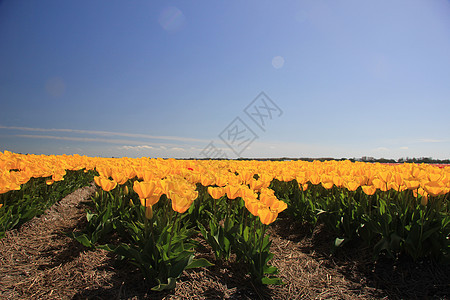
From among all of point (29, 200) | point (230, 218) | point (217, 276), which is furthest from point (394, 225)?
point (29, 200)

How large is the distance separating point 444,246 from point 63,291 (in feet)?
16.0

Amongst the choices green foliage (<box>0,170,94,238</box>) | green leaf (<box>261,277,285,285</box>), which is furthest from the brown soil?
green foliage (<box>0,170,94,238</box>)

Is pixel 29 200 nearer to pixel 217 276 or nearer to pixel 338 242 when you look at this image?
pixel 217 276

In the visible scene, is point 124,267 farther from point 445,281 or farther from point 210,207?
point 445,281

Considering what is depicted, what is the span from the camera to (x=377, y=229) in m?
3.60

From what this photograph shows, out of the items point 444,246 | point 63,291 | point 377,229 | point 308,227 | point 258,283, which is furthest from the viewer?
point 308,227

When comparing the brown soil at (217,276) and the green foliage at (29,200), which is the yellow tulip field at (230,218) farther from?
the brown soil at (217,276)

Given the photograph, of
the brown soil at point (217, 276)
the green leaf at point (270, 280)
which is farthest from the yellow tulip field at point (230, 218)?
the brown soil at point (217, 276)

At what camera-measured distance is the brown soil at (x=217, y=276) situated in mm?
2668

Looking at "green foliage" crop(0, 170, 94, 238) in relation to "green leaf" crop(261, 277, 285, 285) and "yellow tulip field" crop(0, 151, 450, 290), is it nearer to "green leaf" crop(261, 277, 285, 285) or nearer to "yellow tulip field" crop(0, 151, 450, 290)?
"yellow tulip field" crop(0, 151, 450, 290)

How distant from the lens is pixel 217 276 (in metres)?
2.95

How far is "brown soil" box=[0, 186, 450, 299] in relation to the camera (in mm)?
2668

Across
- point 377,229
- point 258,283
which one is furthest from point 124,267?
point 377,229

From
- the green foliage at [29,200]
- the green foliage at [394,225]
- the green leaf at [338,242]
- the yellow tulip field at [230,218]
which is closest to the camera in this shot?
the yellow tulip field at [230,218]
